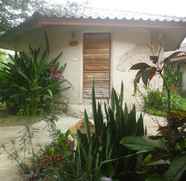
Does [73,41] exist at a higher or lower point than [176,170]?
higher

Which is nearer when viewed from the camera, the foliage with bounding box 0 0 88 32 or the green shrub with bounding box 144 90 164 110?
the green shrub with bounding box 144 90 164 110

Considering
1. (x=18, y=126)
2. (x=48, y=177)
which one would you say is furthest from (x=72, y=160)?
(x=18, y=126)

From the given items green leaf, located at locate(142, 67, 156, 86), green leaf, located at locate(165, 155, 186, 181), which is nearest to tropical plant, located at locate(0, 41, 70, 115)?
green leaf, located at locate(142, 67, 156, 86)

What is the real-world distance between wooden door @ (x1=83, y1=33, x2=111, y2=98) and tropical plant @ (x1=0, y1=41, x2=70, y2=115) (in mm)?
594

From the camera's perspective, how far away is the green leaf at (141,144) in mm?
2465

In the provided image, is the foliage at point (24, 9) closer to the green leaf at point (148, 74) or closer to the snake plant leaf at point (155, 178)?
the green leaf at point (148, 74)

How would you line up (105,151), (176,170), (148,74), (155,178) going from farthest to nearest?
(105,151) → (148,74) → (155,178) → (176,170)

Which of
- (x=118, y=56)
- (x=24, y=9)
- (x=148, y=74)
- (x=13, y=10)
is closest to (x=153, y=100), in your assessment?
(x=118, y=56)

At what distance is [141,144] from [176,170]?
0.39 meters

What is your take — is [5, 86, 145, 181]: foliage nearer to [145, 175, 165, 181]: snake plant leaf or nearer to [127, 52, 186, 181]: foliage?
[127, 52, 186, 181]: foliage

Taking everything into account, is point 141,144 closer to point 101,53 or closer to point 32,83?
point 32,83

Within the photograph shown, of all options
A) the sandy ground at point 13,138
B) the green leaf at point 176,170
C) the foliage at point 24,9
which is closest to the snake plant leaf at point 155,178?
the green leaf at point 176,170

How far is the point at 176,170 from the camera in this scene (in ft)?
7.13

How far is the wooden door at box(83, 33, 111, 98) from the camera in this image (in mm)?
8648
